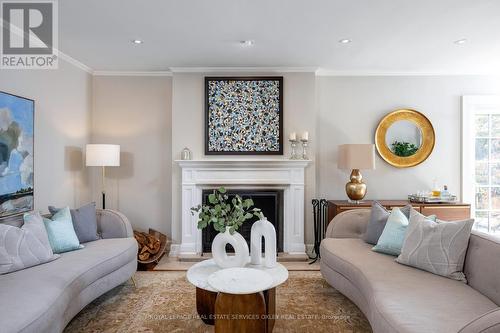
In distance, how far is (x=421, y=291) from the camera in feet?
6.40

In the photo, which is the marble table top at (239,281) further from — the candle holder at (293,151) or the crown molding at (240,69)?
the crown molding at (240,69)

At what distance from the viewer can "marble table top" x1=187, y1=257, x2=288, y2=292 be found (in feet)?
7.07

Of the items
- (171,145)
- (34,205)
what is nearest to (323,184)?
(171,145)

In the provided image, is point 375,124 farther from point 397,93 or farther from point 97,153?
point 97,153

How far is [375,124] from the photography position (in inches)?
176

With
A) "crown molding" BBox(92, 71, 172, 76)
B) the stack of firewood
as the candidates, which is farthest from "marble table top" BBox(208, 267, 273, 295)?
"crown molding" BBox(92, 71, 172, 76)

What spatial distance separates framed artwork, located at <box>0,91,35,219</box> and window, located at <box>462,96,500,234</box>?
5.31m

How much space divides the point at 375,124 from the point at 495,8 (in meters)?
2.01

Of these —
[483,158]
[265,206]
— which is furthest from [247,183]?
[483,158]

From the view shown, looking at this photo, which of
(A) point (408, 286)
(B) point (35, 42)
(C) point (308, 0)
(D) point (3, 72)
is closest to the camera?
(A) point (408, 286)

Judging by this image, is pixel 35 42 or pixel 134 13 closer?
pixel 134 13

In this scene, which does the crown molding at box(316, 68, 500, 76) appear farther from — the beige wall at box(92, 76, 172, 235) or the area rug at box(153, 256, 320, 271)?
the area rug at box(153, 256, 320, 271)

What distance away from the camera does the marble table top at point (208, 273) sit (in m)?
2.15

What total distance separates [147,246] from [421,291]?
3006mm
